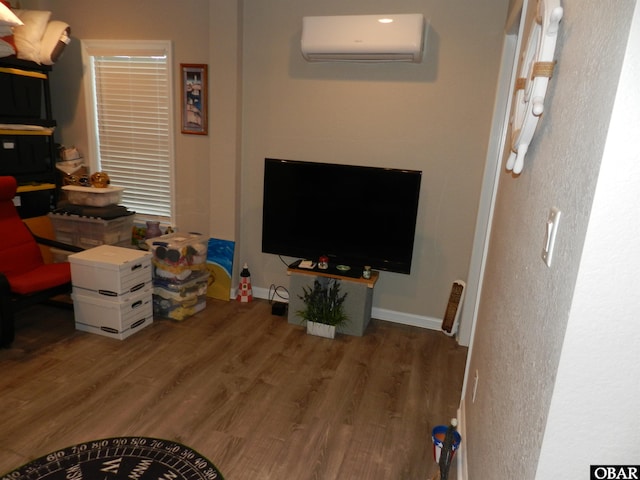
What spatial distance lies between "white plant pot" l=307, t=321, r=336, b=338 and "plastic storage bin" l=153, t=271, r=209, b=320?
0.99 metres

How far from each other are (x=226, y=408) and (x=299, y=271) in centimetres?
123

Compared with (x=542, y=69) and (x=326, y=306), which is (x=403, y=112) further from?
(x=542, y=69)

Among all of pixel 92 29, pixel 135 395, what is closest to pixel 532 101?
pixel 135 395

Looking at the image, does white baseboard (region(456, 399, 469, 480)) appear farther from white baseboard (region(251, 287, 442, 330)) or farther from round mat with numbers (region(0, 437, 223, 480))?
white baseboard (region(251, 287, 442, 330))

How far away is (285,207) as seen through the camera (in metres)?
3.44

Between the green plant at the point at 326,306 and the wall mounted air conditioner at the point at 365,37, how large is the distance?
1.65 metres

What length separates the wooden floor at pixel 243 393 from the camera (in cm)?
210

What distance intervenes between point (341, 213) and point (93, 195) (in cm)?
211

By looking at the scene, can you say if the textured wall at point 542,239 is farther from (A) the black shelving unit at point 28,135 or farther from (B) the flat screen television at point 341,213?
(A) the black shelving unit at point 28,135

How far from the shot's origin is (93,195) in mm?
3713

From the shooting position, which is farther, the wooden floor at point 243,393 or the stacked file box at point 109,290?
the stacked file box at point 109,290

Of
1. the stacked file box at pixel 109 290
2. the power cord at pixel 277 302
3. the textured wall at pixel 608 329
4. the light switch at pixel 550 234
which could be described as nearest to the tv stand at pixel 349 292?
the power cord at pixel 277 302

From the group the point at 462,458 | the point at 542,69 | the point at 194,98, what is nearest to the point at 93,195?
the point at 194,98

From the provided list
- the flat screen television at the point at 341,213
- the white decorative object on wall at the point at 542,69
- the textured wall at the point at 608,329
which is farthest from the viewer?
the flat screen television at the point at 341,213
